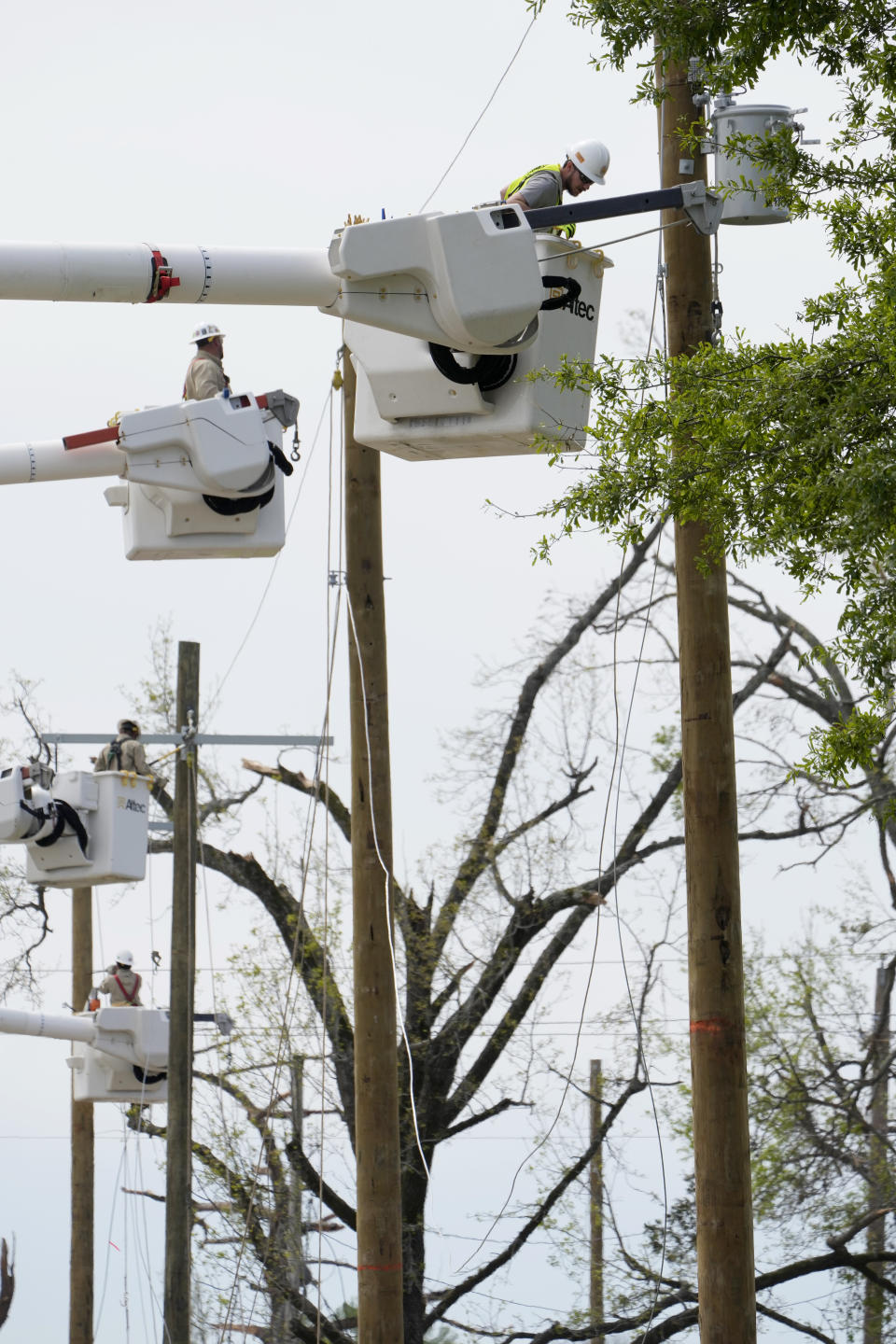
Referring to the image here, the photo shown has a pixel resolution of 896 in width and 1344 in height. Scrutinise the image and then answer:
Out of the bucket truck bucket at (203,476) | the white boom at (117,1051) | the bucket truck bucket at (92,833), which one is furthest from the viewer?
the white boom at (117,1051)

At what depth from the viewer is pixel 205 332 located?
10766 mm

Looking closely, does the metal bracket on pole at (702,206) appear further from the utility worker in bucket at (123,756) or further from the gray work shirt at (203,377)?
the utility worker in bucket at (123,756)

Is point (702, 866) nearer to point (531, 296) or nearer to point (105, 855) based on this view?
point (531, 296)

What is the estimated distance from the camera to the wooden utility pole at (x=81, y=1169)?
22328 mm

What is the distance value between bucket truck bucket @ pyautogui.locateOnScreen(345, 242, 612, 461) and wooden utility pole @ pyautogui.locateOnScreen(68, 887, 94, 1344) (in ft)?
49.9

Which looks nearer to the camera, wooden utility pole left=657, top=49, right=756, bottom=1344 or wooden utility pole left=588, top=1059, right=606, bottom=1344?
wooden utility pole left=657, top=49, right=756, bottom=1344

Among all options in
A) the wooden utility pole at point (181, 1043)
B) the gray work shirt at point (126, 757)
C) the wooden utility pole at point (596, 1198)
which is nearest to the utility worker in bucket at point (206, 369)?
the gray work shirt at point (126, 757)

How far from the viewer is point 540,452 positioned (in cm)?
780

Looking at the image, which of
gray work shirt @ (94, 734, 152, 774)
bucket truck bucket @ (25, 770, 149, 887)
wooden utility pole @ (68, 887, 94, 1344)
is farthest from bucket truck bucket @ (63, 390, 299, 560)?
wooden utility pole @ (68, 887, 94, 1344)

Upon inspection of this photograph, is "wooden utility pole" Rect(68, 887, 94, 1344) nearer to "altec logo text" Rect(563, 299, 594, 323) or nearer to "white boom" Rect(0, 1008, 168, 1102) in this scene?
"white boom" Rect(0, 1008, 168, 1102)

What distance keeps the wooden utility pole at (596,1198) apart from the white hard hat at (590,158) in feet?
44.5

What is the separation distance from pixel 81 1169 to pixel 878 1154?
8.61 meters

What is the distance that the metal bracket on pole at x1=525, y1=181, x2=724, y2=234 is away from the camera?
7.40m

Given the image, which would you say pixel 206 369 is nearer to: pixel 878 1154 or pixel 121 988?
pixel 121 988
